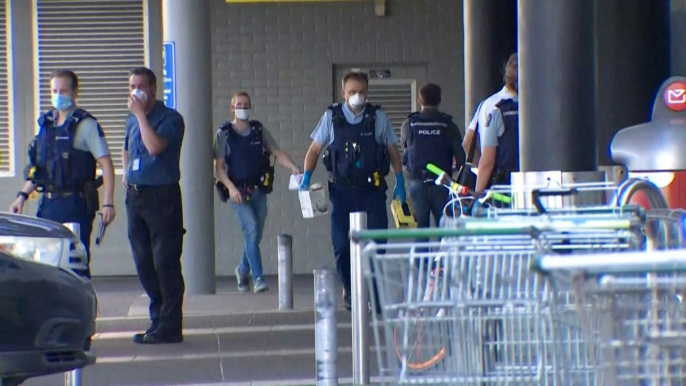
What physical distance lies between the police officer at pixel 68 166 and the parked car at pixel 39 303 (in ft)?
7.52

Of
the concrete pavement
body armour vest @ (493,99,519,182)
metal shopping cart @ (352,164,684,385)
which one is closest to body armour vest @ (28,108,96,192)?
the concrete pavement

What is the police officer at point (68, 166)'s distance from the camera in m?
8.88

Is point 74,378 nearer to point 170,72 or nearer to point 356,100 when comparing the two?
point 356,100

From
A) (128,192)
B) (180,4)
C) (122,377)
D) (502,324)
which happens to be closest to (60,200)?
(128,192)

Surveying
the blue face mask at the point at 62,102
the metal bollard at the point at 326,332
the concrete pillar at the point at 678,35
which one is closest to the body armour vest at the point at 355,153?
the blue face mask at the point at 62,102

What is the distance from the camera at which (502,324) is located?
12.5 ft

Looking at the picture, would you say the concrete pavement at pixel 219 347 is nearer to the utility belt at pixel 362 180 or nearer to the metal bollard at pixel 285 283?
the metal bollard at pixel 285 283

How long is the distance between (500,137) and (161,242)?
267 centimetres

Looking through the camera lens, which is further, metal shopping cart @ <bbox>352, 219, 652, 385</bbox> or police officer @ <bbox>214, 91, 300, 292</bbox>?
police officer @ <bbox>214, 91, 300, 292</bbox>

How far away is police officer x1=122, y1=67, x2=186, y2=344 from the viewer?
895cm

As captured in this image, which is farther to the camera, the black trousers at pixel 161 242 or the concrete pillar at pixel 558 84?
the black trousers at pixel 161 242

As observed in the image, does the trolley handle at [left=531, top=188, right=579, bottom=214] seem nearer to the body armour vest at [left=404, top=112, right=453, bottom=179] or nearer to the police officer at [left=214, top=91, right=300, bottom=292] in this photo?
the body armour vest at [left=404, top=112, right=453, bottom=179]

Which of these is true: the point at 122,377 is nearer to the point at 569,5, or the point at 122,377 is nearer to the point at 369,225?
the point at 369,225

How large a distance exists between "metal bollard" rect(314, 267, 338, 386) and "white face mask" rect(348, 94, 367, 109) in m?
3.74
